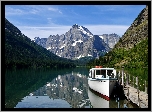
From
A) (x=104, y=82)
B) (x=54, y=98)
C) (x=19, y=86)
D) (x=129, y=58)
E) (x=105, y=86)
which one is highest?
(x=129, y=58)

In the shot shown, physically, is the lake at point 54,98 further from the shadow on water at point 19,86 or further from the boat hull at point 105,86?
the boat hull at point 105,86

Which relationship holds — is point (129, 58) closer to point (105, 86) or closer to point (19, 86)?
point (19, 86)

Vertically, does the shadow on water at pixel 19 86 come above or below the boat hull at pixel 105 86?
below

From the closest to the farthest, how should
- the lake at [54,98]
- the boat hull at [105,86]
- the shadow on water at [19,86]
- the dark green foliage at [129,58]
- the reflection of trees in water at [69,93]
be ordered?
the lake at [54,98]
the boat hull at [105,86]
the reflection of trees in water at [69,93]
the shadow on water at [19,86]
the dark green foliage at [129,58]

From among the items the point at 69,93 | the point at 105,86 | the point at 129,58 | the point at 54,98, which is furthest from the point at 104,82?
the point at 129,58

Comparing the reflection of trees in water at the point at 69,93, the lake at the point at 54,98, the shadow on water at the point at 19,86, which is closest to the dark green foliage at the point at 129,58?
the shadow on water at the point at 19,86

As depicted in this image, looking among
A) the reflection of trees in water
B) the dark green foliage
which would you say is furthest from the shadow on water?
the dark green foliage

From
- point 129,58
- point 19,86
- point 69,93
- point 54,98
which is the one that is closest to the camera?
point 54,98

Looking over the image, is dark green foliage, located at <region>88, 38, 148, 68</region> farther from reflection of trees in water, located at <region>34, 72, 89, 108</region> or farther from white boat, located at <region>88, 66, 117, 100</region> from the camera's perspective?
white boat, located at <region>88, 66, 117, 100</region>

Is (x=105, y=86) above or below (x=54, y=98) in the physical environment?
above

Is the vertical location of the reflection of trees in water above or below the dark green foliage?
below

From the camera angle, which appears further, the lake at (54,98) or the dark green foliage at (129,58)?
the dark green foliage at (129,58)

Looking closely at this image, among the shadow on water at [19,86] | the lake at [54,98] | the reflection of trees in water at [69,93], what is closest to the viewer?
the lake at [54,98]
